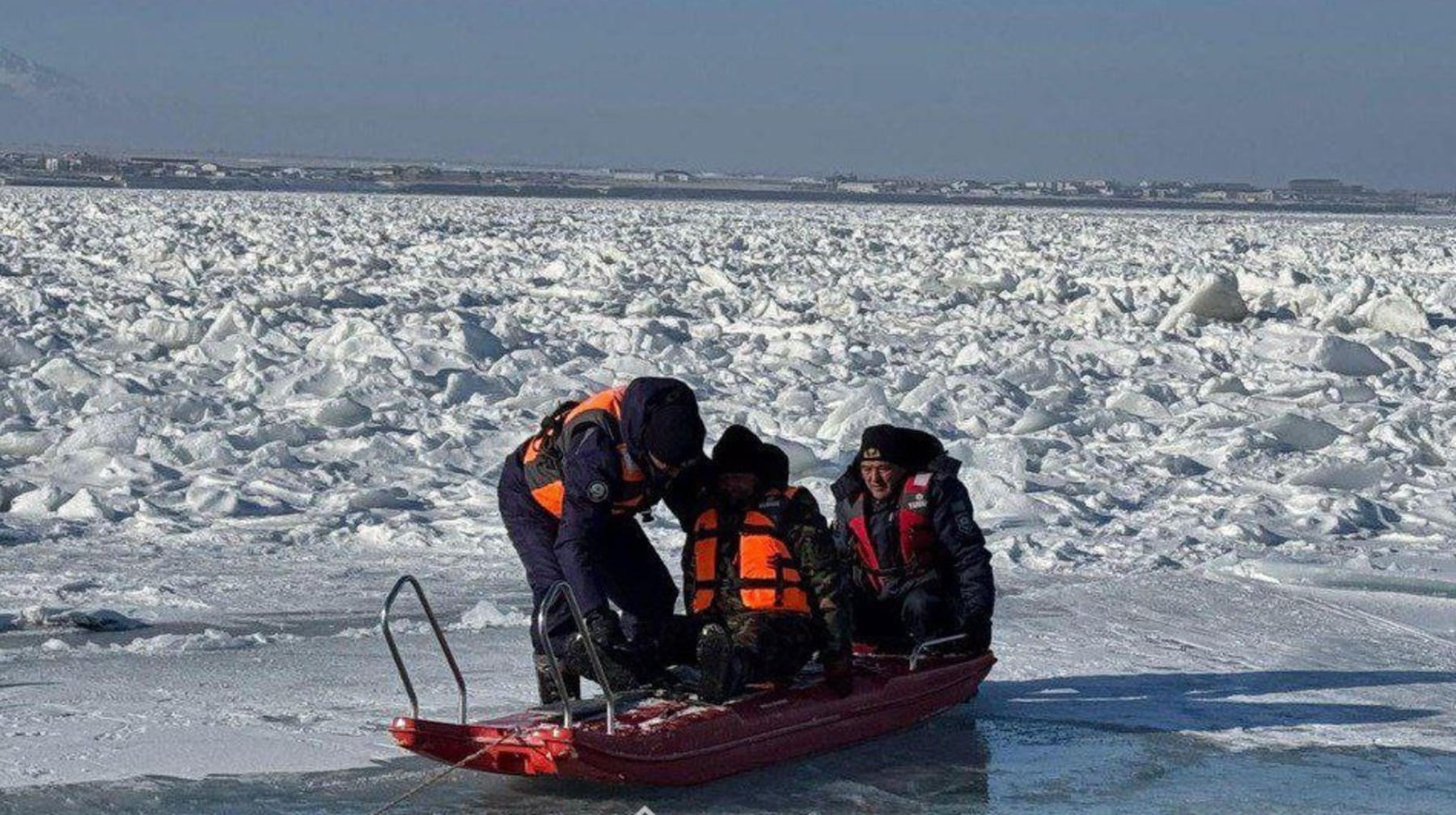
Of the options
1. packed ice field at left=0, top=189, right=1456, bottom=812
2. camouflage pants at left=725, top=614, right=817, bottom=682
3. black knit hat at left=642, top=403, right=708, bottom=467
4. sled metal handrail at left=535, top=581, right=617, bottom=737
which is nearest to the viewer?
sled metal handrail at left=535, top=581, right=617, bottom=737

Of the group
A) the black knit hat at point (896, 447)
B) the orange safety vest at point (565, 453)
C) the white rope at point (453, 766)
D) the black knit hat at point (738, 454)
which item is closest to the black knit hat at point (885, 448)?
the black knit hat at point (896, 447)

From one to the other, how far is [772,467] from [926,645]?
0.73m

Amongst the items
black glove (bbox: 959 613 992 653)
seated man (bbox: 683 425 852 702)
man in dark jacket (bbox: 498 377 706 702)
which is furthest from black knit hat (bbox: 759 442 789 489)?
black glove (bbox: 959 613 992 653)

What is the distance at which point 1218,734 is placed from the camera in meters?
4.94

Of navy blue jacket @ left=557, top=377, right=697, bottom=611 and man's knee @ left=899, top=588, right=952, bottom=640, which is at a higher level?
navy blue jacket @ left=557, top=377, right=697, bottom=611

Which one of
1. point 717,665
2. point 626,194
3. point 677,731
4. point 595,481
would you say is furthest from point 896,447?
point 626,194

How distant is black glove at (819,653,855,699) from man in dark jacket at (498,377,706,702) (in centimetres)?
40

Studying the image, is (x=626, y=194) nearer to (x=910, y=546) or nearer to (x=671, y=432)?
(x=910, y=546)

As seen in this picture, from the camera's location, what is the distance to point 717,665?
4.38 meters

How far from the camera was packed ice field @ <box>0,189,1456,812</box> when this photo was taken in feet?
15.3

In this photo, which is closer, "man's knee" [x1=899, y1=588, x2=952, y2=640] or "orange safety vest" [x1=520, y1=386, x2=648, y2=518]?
"orange safety vest" [x1=520, y1=386, x2=648, y2=518]

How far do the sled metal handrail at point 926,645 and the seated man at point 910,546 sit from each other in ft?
0.10

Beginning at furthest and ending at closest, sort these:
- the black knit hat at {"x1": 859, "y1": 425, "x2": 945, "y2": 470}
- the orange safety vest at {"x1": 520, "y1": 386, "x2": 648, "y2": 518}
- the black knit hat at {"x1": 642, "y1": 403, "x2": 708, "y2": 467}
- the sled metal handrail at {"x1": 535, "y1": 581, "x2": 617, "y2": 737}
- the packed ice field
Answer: the black knit hat at {"x1": 859, "y1": 425, "x2": 945, "y2": 470}, the packed ice field, the orange safety vest at {"x1": 520, "y1": 386, "x2": 648, "y2": 518}, the black knit hat at {"x1": 642, "y1": 403, "x2": 708, "y2": 467}, the sled metal handrail at {"x1": 535, "y1": 581, "x2": 617, "y2": 737}

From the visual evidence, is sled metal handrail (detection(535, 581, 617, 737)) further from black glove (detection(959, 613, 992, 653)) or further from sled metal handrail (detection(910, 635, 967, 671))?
black glove (detection(959, 613, 992, 653))
